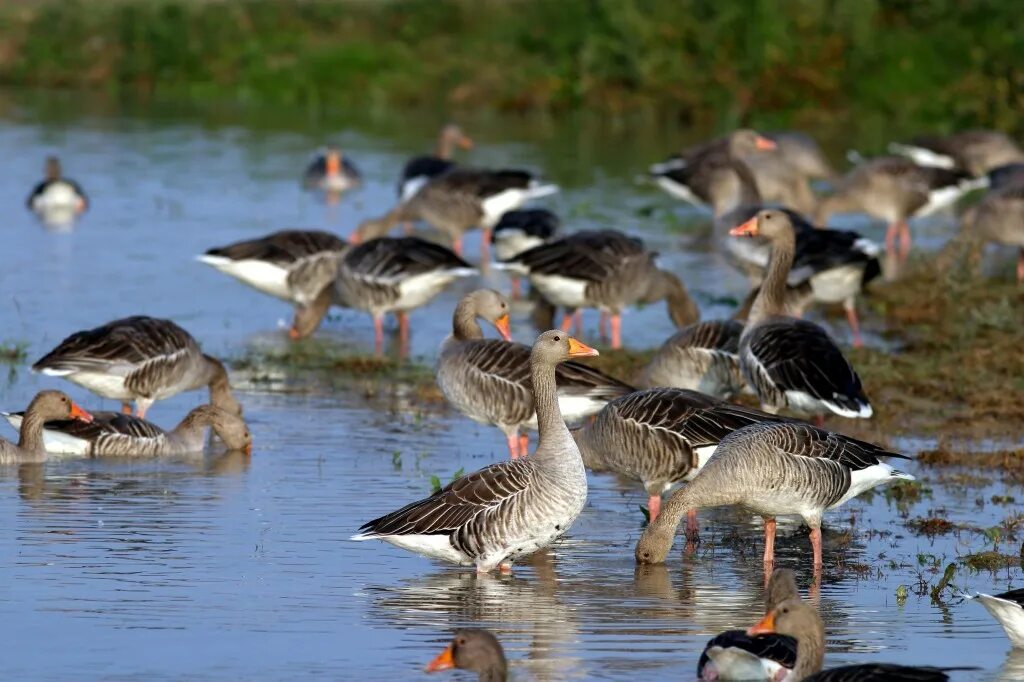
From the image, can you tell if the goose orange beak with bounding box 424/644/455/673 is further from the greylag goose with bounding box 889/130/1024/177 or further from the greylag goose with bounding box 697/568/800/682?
the greylag goose with bounding box 889/130/1024/177

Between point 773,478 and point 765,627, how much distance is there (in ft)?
6.92

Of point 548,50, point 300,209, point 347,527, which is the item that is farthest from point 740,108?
point 347,527

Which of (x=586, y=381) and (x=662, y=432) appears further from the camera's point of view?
(x=586, y=381)

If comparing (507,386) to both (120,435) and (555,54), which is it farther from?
(555,54)

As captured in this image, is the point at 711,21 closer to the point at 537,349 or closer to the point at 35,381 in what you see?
the point at 35,381

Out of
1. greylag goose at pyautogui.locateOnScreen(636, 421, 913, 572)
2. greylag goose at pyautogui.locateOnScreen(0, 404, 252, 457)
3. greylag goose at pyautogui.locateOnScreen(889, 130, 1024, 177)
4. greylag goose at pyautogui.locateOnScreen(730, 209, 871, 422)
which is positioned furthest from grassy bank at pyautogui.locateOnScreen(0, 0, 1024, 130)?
greylag goose at pyautogui.locateOnScreen(636, 421, 913, 572)

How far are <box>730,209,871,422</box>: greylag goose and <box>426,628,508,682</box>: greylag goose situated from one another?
468 centimetres

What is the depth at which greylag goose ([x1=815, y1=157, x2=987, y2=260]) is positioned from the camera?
23531 mm

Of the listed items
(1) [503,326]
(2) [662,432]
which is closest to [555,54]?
(1) [503,326]

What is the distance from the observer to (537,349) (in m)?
10.4

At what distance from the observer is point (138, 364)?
13.6 m

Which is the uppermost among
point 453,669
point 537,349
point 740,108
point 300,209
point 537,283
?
point 740,108

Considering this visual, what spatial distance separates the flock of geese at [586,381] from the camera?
972cm

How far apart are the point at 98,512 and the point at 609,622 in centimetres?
369
